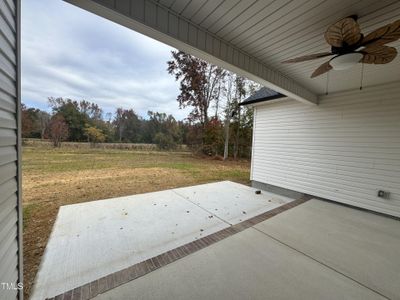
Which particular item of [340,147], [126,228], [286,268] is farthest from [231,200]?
[340,147]

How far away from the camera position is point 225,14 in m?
1.71

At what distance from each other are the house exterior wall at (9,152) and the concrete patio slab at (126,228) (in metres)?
0.68

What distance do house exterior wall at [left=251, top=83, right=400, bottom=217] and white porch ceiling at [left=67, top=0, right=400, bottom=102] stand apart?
1.13 m

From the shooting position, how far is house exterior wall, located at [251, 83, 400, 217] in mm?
3264

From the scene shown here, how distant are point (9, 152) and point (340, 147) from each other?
5.10 metres

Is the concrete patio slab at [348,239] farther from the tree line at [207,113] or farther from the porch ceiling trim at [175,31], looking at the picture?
the tree line at [207,113]

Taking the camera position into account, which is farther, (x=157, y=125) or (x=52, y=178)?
(x=157, y=125)

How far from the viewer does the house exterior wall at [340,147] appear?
3.26 meters

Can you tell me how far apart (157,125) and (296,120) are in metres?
18.1

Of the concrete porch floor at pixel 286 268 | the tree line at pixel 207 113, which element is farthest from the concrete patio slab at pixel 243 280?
the tree line at pixel 207 113

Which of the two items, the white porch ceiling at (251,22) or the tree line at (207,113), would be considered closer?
the white porch ceiling at (251,22)

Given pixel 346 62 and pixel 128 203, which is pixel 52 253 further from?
pixel 346 62

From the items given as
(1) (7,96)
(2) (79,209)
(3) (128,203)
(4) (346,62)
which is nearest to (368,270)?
(4) (346,62)

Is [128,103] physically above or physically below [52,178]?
above
